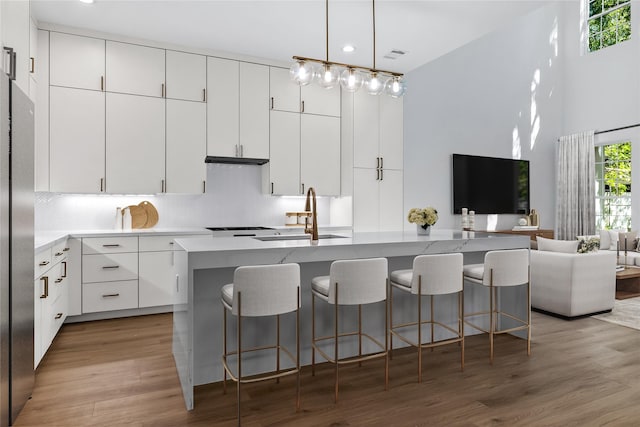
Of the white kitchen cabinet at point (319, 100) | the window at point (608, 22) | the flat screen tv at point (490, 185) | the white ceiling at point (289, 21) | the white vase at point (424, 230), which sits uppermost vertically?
the window at point (608, 22)

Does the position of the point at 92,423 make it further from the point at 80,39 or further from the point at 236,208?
the point at 80,39

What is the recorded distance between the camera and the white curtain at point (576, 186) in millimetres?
7754

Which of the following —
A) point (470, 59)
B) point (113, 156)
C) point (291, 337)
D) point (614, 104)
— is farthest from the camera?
point (614, 104)

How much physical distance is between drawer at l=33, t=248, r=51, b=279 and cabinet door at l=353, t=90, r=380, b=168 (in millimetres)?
3438

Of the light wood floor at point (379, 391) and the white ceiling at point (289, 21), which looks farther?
the white ceiling at point (289, 21)

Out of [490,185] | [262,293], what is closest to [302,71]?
Answer: [262,293]

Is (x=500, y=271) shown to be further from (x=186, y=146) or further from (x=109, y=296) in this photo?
(x=109, y=296)

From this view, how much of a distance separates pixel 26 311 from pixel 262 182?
3184mm

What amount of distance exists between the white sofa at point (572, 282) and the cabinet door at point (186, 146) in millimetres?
3834

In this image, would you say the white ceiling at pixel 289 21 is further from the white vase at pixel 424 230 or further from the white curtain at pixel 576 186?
the white curtain at pixel 576 186

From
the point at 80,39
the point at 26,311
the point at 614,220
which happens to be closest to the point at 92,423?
the point at 26,311

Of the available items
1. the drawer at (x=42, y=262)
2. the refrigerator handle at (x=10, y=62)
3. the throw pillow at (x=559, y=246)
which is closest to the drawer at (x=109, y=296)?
the drawer at (x=42, y=262)

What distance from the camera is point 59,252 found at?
3445mm

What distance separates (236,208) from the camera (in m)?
5.11
